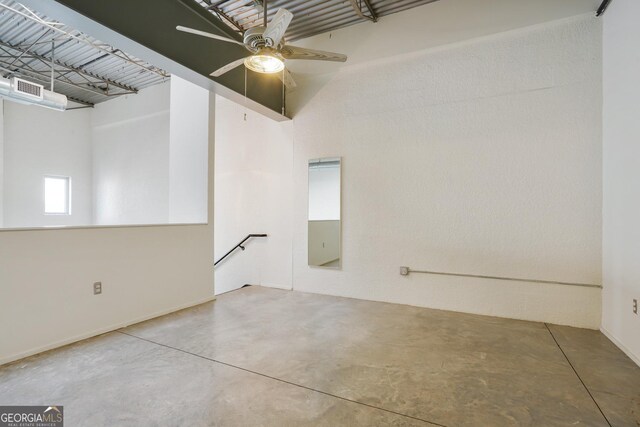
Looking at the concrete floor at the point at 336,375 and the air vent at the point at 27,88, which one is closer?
the concrete floor at the point at 336,375

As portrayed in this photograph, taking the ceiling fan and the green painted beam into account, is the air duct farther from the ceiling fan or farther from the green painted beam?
the ceiling fan

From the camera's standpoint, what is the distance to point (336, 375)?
2.28 m

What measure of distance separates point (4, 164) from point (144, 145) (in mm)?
2870

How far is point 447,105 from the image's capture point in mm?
3838

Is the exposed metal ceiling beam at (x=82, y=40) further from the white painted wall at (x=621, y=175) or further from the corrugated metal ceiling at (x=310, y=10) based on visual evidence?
the white painted wall at (x=621, y=175)

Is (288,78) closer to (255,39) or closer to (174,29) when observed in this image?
(255,39)

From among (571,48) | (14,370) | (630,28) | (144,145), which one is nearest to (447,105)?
(571,48)

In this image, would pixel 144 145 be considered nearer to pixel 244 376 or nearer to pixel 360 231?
pixel 360 231

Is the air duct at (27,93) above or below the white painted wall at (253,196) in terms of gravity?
above

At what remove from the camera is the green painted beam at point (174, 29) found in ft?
8.01

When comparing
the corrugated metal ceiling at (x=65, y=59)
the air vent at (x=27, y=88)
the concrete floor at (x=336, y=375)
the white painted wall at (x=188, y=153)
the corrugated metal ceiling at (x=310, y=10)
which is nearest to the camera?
the concrete floor at (x=336, y=375)

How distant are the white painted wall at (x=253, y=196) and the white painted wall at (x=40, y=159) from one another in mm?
4638

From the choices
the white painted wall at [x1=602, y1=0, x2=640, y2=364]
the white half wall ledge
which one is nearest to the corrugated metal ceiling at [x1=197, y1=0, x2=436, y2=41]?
the white half wall ledge

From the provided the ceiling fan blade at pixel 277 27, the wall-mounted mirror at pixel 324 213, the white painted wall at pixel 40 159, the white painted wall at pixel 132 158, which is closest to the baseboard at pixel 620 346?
the wall-mounted mirror at pixel 324 213
